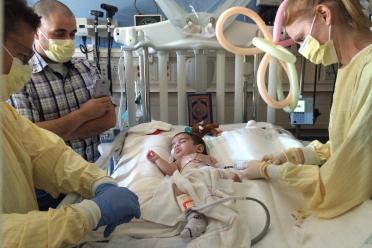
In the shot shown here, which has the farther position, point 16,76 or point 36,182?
point 36,182

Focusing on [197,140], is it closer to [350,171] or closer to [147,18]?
[350,171]

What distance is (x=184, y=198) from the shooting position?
3.90 feet

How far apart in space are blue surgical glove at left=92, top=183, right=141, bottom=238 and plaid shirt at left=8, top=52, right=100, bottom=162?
776 millimetres

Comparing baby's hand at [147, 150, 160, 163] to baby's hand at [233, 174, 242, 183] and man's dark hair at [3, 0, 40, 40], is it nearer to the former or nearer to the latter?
baby's hand at [233, 174, 242, 183]

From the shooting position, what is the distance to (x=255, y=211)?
1.17m

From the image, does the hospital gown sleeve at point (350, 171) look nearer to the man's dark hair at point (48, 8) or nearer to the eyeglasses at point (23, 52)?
the eyeglasses at point (23, 52)

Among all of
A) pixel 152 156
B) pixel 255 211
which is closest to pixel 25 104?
pixel 152 156

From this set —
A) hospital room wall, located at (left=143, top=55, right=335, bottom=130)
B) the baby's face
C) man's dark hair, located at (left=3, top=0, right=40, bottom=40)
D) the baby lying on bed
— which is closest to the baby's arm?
the baby lying on bed

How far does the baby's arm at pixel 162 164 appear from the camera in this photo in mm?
1630

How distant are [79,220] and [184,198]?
415 millimetres

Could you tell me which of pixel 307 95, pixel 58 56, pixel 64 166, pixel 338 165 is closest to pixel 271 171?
pixel 338 165

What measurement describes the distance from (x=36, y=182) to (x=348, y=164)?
3.19 ft

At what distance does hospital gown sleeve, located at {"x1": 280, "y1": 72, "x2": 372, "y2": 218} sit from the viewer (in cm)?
102

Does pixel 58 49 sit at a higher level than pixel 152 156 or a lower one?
higher
